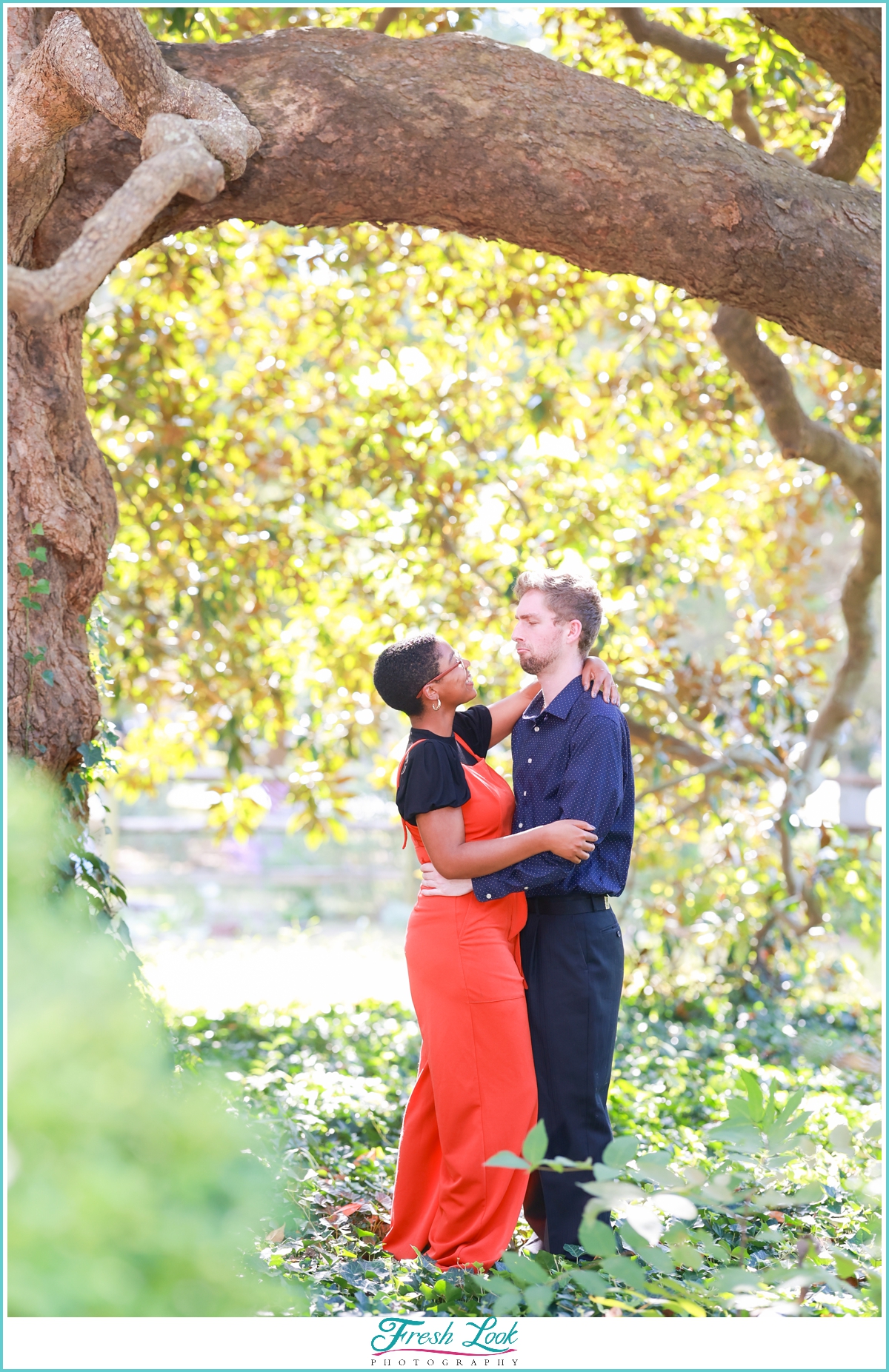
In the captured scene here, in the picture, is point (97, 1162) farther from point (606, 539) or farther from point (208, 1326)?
point (606, 539)

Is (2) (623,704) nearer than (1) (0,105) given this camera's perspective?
No

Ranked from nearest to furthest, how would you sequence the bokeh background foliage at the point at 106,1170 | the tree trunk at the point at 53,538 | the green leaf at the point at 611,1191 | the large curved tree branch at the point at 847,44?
the bokeh background foliage at the point at 106,1170 → the green leaf at the point at 611,1191 → the tree trunk at the point at 53,538 → the large curved tree branch at the point at 847,44

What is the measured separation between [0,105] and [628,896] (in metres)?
6.48

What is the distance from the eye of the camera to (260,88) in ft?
9.99

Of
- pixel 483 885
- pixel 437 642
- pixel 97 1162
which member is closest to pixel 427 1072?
pixel 483 885

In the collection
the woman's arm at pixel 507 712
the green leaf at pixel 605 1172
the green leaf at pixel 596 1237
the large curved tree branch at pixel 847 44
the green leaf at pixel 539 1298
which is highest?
the large curved tree branch at pixel 847 44

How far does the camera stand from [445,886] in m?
2.99

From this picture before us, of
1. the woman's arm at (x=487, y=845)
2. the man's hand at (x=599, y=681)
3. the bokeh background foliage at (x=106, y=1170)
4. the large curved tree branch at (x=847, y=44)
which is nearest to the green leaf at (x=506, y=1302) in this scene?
the bokeh background foliage at (x=106, y=1170)

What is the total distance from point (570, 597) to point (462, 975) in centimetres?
113

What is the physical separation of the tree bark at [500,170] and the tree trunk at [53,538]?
1.27ft

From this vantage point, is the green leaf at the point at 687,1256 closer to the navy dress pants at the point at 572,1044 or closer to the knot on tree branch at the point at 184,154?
the navy dress pants at the point at 572,1044

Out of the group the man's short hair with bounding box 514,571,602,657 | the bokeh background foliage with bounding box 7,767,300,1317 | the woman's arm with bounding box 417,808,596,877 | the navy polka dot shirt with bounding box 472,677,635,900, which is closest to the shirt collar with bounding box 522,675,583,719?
the navy polka dot shirt with bounding box 472,677,635,900

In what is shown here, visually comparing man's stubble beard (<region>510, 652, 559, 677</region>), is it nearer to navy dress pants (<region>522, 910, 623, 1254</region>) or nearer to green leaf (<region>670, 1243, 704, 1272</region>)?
navy dress pants (<region>522, 910, 623, 1254</region>)

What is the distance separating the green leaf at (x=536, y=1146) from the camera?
1875mm
